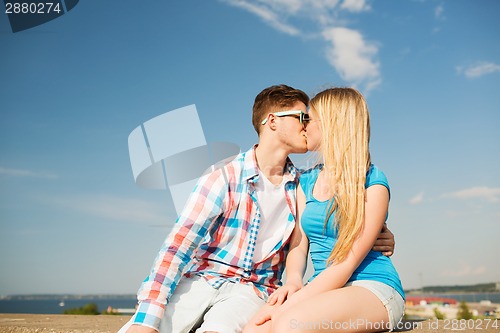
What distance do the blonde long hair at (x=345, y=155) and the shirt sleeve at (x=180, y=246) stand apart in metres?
0.93

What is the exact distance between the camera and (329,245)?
10.5ft

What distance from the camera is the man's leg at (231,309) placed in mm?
3119

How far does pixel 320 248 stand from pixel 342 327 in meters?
0.64

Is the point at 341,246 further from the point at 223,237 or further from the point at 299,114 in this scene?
the point at 299,114

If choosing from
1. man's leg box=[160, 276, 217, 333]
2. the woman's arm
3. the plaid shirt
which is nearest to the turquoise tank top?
the woman's arm

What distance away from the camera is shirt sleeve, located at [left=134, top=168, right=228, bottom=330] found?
3.19 meters

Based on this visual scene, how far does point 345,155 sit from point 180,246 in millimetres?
1422

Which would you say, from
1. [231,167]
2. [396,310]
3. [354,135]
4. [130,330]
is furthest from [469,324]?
[130,330]

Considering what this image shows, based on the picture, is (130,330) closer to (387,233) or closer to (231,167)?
(231,167)


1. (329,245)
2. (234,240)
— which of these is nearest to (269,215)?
(234,240)

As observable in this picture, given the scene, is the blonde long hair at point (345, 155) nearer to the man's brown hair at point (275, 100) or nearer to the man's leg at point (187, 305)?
the man's brown hair at point (275, 100)

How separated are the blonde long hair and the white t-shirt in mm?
715

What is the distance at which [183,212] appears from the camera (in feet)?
11.6

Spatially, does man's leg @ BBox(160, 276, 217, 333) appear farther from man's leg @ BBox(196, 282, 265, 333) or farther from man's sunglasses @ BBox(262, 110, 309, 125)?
man's sunglasses @ BBox(262, 110, 309, 125)
